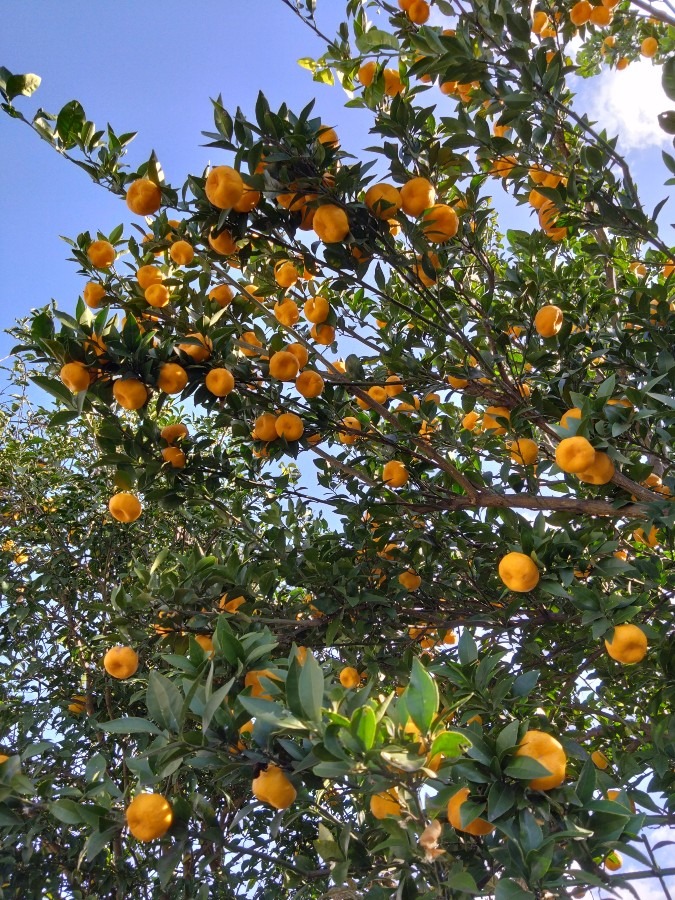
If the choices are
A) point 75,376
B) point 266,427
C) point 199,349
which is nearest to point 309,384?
point 266,427

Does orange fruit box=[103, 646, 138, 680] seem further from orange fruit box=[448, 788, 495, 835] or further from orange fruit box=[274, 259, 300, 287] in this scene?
orange fruit box=[274, 259, 300, 287]

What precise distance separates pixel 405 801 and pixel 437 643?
5.90ft

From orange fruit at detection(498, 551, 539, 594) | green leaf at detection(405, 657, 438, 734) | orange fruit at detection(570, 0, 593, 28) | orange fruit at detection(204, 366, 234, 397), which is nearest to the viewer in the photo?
green leaf at detection(405, 657, 438, 734)

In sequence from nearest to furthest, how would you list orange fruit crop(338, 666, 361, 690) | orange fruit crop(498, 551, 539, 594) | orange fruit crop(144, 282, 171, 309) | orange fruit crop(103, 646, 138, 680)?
orange fruit crop(498, 551, 539, 594) → orange fruit crop(103, 646, 138, 680) → orange fruit crop(144, 282, 171, 309) → orange fruit crop(338, 666, 361, 690)

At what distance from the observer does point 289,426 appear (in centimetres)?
243

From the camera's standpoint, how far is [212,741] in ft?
4.53

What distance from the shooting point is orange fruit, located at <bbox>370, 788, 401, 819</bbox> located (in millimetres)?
1352

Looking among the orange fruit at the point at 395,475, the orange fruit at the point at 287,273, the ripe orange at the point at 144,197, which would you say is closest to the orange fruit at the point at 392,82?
the orange fruit at the point at 287,273

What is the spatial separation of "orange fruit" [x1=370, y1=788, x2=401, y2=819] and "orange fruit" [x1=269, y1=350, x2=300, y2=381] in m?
1.48

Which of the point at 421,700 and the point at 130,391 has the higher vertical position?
the point at 130,391

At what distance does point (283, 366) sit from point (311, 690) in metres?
1.43

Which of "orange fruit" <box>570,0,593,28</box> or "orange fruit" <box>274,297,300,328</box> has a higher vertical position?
"orange fruit" <box>570,0,593,28</box>

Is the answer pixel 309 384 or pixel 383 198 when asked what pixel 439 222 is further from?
pixel 309 384

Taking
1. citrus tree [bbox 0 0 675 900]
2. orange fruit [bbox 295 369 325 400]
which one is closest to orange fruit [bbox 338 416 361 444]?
citrus tree [bbox 0 0 675 900]
